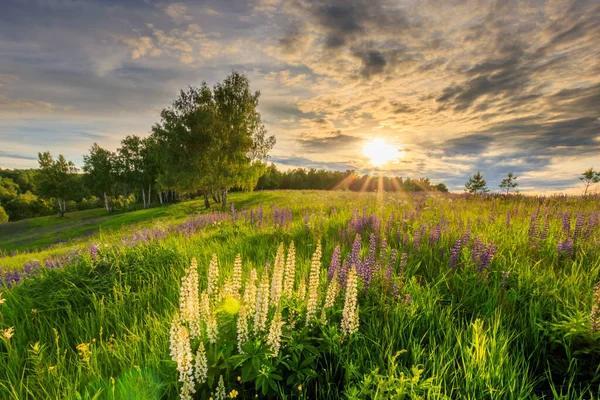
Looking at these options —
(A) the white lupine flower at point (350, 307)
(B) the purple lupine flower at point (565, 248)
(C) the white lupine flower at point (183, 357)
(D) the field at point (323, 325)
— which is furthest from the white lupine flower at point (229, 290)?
(B) the purple lupine flower at point (565, 248)

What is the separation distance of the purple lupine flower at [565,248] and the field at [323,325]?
0.06ft

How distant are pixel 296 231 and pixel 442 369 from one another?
5.73 metres

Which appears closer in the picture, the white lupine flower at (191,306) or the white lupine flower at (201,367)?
the white lupine flower at (201,367)

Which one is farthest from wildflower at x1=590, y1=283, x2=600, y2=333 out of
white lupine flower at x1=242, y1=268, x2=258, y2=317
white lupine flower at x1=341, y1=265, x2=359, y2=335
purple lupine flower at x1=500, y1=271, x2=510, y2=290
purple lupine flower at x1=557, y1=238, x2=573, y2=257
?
white lupine flower at x1=242, y1=268, x2=258, y2=317

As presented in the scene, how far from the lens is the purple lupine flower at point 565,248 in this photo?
470cm

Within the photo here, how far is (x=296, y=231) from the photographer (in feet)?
26.4

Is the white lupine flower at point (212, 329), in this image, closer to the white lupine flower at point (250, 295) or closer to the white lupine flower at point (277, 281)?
the white lupine flower at point (250, 295)

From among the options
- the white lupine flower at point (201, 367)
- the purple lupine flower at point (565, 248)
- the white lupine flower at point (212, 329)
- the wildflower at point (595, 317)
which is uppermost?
the purple lupine flower at point (565, 248)

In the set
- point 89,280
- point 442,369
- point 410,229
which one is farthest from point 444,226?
point 89,280

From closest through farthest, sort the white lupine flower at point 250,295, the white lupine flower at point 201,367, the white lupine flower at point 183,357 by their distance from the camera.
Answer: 1. the white lupine flower at point 183,357
2. the white lupine flower at point 201,367
3. the white lupine flower at point 250,295

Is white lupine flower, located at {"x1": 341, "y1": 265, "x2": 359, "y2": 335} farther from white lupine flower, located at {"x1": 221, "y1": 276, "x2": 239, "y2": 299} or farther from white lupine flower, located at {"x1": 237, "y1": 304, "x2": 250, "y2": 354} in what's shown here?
white lupine flower, located at {"x1": 221, "y1": 276, "x2": 239, "y2": 299}

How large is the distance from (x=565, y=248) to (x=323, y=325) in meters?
4.94

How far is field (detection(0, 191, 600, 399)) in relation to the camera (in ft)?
8.13

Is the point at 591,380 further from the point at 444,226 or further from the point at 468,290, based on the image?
the point at 444,226
